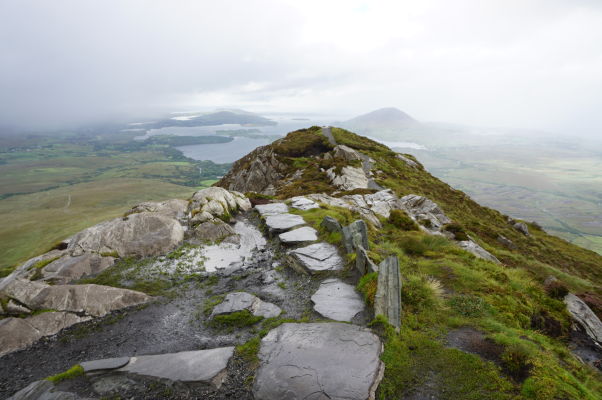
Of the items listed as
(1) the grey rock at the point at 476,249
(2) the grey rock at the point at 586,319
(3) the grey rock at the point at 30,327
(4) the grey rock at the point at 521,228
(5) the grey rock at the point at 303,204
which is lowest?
(4) the grey rock at the point at 521,228

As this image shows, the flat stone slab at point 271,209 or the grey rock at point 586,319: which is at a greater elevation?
the flat stone slab at point 271,209

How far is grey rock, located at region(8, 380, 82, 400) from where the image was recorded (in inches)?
308

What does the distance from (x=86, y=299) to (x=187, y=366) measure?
26.3ft

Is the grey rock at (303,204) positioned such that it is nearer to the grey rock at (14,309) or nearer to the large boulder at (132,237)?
the large boulder at (132,237)

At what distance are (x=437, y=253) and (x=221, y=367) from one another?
14.3 meters

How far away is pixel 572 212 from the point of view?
19350cm

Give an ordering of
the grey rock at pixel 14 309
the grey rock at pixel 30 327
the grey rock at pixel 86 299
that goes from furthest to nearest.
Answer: the grey rock at pixel 86 299 < the grey rock at pixel 14 309 < the grey rock at pixel 30 327

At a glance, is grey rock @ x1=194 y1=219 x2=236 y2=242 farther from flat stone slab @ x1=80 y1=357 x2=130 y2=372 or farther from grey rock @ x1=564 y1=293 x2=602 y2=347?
grey rock @ x1=564 y1=293 x2=602 y2=347

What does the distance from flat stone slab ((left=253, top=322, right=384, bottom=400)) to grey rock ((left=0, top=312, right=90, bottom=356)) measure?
31.4 ft

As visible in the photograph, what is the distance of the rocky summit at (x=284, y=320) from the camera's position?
25.4 feet

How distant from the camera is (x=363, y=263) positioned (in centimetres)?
1342

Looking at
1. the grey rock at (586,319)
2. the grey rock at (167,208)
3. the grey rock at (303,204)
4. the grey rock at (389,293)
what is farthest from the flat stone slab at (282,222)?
the grey rock at (586,319)

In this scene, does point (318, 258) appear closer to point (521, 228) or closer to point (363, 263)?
point (363, 263)

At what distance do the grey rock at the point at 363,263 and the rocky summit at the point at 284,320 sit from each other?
8 cm
